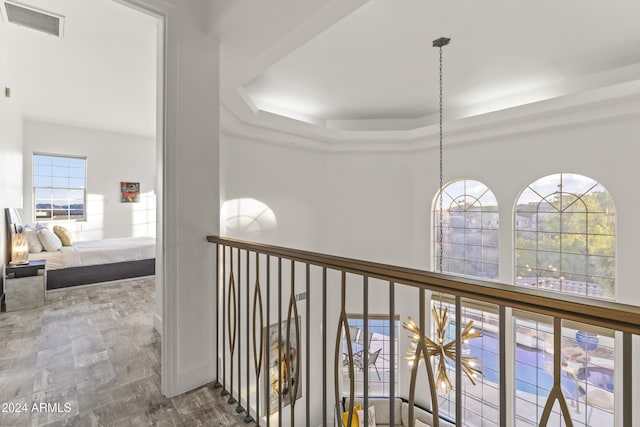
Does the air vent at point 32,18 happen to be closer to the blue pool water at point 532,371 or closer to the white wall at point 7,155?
the white wall at point 7,155

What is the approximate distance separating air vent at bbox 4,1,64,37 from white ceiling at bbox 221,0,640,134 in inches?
61.4

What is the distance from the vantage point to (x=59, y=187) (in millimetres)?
6172

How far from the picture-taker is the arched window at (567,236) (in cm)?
375

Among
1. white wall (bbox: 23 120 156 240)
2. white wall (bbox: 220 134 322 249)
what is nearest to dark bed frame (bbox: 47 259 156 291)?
white wall (bbox: 220 134 322 249)

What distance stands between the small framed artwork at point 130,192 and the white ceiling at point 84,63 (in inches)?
72.6

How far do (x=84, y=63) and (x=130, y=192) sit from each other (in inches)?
164

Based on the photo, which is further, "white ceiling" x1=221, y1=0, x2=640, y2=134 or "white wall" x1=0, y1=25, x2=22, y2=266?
"white wall" x1=0, y1=25, x2=22, y2=266

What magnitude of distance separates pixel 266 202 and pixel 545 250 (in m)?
4.26

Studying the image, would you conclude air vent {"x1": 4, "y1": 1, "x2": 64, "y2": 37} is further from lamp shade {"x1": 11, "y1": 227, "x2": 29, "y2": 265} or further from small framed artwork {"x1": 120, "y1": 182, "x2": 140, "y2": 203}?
small framed artwork {"x1": 120, "y1": 182, "x2": 140, "y2": 203}

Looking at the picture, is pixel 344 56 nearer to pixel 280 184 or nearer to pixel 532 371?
pixel 280 184

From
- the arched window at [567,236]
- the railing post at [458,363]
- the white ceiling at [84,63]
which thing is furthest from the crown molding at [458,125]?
the railing post at [458,363]

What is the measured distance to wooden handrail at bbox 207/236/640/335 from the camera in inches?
24.6

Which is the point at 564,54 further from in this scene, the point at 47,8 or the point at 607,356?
the point at 47,8

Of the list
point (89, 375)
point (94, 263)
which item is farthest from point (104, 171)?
point (89, 375)
